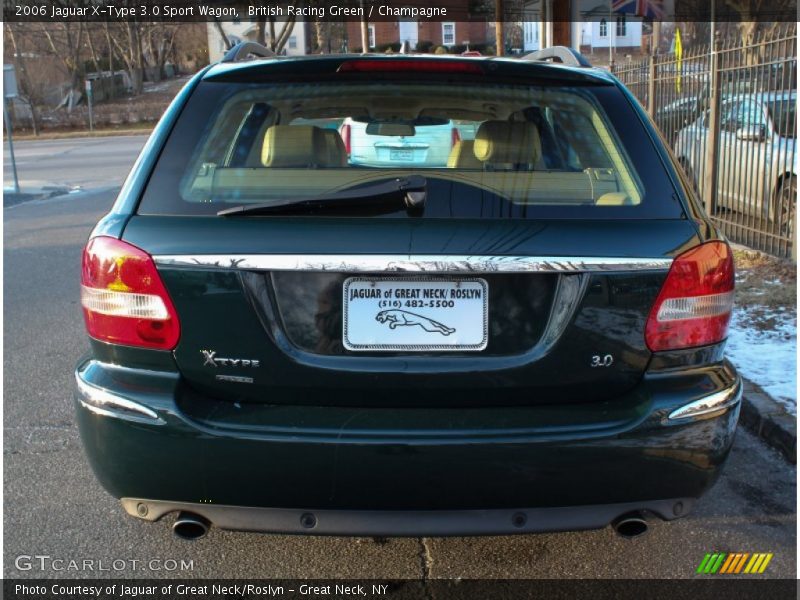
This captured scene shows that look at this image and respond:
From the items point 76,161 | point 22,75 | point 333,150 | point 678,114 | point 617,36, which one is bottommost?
point 76,161

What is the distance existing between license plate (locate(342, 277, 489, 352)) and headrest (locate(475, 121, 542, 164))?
2.31 ft

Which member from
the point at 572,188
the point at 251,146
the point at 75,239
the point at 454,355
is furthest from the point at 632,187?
the point at 75,239

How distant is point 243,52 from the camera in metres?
3.36

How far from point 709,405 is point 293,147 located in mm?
1623

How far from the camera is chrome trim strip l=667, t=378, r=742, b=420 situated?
2.36 m

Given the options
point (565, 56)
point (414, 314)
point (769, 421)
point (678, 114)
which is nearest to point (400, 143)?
point (565, 56)

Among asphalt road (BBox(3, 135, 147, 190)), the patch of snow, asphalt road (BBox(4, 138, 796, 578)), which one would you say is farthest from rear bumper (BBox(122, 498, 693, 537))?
asphalt road (BBox(3, 135, 147, 190))

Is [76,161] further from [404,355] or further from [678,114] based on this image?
[404,355]

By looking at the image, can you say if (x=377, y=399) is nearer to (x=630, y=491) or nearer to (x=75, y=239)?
(x=630, y=491)

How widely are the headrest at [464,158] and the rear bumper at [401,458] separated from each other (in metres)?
0.89

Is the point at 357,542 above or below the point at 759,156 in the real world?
below

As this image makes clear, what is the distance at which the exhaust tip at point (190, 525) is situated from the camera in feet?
7.90

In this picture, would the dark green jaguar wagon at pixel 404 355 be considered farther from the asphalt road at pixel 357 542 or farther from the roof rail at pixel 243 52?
the roof rail at pixel 243 52

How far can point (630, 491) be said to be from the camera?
235cm
